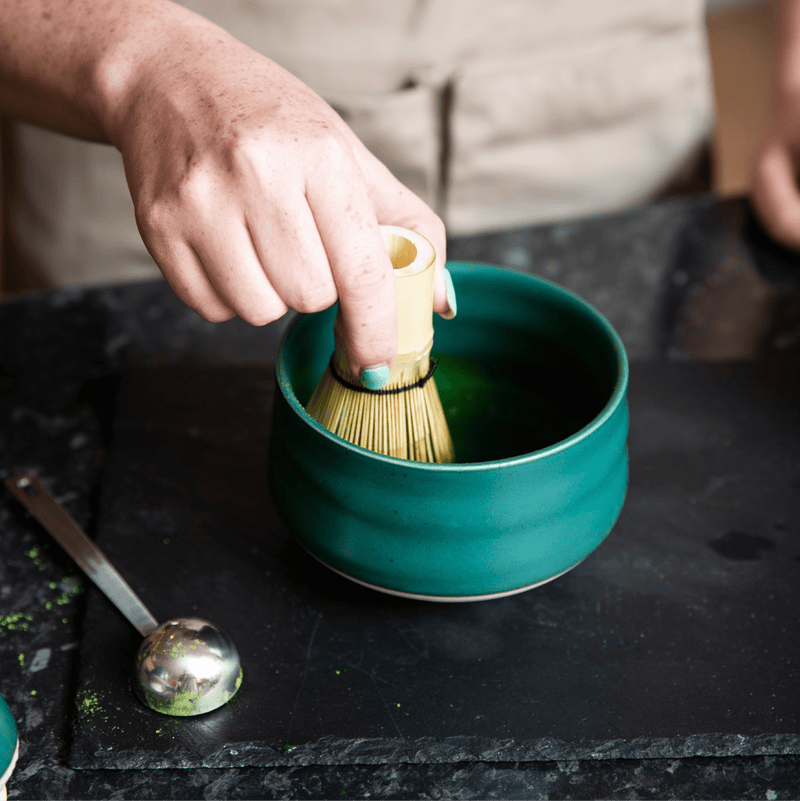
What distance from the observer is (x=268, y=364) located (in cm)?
64

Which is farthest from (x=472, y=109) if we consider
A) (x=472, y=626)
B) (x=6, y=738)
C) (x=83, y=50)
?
(x=6, y=738)

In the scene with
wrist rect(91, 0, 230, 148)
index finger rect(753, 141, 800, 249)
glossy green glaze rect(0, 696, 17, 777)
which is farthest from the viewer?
index finger rect(753, 141, 800, 249)

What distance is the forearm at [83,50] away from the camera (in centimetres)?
46

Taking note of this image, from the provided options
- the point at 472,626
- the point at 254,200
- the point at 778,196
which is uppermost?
the point at 254,200

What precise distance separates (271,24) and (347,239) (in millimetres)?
429

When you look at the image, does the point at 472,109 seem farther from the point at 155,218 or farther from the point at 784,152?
the point at 155,218

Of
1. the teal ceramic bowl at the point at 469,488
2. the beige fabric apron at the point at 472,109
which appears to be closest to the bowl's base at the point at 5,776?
the teal ceramic bowl at the point at 469,488

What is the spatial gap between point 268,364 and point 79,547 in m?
0.21

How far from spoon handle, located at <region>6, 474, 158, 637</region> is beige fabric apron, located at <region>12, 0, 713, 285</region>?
1.32ft

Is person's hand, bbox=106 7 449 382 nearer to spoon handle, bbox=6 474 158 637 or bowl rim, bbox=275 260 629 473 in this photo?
bowl rim, bbox=275 260 629 473

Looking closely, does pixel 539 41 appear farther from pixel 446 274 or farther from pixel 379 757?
pixel 379 757

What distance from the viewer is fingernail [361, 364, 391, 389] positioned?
0.42 m

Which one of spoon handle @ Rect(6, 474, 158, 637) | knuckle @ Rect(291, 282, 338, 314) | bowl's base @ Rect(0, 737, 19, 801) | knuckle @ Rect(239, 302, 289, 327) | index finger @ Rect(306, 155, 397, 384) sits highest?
index finger @ Rect(306, 155, 397, 384)

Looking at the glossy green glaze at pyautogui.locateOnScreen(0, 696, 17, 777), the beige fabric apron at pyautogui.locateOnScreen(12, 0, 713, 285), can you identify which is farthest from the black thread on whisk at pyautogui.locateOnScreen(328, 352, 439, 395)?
the beige fabric apron at pyautogui.locateOnScreen(12, 0, 713, 285)
